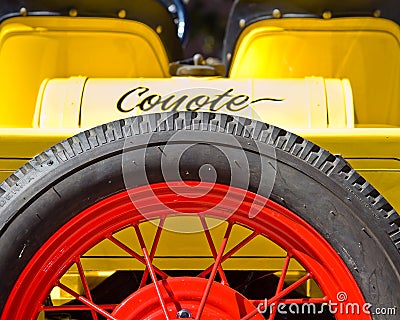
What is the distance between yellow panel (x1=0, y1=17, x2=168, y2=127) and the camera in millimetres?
2086

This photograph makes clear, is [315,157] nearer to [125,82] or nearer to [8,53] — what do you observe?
[125,82]

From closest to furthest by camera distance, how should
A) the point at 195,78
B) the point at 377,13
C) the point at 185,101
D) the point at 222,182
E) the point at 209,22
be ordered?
the point at 222,182
the point at 185,101
the point at 195,78
the point at 377,13
the point at 209,22

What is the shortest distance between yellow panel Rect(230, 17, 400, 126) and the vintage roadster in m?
0.03

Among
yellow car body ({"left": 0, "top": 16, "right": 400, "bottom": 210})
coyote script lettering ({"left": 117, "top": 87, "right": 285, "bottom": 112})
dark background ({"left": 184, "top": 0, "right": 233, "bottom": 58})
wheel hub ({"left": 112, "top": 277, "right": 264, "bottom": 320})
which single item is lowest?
wheel hub ({"left": 112, "top": 277, "right": 264, "bottom": 320})

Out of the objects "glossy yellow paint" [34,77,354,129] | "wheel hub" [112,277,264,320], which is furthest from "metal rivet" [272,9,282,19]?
"wheel hub" [112,277,264,320]

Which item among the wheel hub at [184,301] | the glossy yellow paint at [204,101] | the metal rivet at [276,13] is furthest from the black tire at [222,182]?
the metal rivet at [276,13]

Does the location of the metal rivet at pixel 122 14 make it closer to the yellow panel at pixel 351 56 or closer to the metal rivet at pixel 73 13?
the metal rivet at pixel 73 13

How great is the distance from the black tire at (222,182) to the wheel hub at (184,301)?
0.20 metres

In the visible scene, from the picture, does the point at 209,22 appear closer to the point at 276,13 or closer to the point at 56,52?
the point at 276,13

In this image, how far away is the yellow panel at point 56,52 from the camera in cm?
209

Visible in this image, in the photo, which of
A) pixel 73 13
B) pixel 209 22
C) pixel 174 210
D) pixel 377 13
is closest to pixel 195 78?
pixel 73 13

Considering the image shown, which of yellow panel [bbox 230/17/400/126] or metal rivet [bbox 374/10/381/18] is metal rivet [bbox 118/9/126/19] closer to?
yellow panel [bbox 230/17/400/126]

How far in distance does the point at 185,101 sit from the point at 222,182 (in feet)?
1.85

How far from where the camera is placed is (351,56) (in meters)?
2.12
